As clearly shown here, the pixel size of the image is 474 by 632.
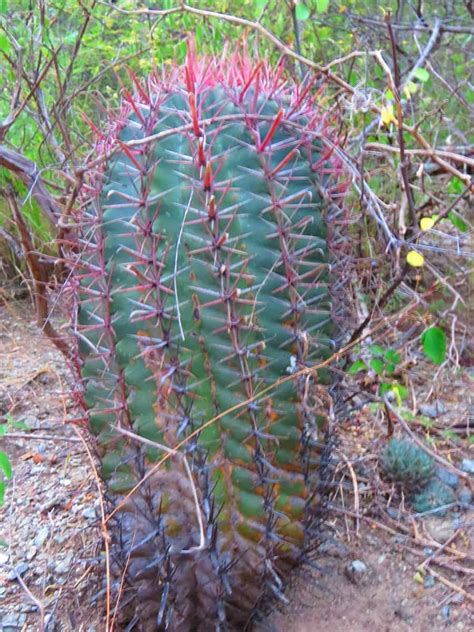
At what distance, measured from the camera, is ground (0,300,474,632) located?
158cm

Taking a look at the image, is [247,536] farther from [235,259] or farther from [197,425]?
[235,259]

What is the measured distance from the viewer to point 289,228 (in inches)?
50.4

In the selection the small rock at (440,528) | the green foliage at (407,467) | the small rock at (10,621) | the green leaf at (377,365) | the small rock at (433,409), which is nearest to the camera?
the small rock at (10,621)

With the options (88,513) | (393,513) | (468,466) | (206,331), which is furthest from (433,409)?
(206,331)

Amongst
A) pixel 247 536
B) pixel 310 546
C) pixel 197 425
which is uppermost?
pixel 197 425

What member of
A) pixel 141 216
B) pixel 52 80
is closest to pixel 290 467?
pixel 141 216

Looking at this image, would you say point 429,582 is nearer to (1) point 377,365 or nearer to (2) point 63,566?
(1) point 377,365

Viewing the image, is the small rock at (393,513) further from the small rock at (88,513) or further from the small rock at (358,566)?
the small rock at (88,513)

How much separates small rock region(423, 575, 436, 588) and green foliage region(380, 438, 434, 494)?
312mm

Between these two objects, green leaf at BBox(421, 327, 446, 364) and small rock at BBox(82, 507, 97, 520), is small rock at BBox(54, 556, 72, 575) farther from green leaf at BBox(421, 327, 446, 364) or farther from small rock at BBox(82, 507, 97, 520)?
green leaf at BBox(421, 327, 446, 364)

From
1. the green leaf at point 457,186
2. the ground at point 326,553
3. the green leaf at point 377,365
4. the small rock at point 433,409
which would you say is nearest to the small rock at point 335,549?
the ground at point 326,553

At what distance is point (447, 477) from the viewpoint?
6.97 ft

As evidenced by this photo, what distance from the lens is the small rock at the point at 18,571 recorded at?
168cm

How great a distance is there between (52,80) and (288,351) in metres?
2.49
